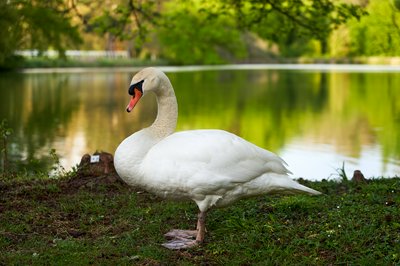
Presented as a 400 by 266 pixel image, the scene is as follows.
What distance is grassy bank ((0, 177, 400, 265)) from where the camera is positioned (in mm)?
4949

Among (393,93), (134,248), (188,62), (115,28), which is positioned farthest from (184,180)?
(188,62)

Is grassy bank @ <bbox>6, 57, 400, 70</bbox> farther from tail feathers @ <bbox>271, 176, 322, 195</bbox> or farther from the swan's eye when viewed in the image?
tail feathers @ <bbox>271, 176, 322, 195</bbox>

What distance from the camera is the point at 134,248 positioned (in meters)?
5.19

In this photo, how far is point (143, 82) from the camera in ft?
18.4

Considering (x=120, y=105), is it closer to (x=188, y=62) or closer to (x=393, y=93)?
(x=393, y=93)

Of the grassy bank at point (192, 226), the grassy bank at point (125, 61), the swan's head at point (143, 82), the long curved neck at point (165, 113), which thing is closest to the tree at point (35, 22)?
the grassy bank at point (192, 226)

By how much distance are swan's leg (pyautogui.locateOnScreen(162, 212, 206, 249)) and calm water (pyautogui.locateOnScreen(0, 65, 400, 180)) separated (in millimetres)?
4248

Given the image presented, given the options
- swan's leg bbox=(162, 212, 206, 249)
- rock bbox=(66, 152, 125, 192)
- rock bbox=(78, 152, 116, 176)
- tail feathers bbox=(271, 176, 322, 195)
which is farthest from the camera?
rock bbox=(78, 152, 116, 176)

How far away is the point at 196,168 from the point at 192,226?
3.84 feet

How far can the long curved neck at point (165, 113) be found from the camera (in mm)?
5789

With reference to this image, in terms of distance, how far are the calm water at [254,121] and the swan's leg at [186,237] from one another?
4248mm

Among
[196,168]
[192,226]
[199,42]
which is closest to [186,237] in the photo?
[192,226]

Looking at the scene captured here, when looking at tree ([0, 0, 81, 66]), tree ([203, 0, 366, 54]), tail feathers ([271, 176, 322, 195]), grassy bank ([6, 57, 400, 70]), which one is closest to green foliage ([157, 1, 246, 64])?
grassy bank ([6, 57, 400, 70])

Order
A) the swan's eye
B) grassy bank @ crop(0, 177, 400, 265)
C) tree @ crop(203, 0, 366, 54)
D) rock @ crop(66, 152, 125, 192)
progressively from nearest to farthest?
grassy bank @ crop(0, 177, 400, 265) → the swan's eye → rock @ crop(66, 152, 125, 192) → tree @ crop(203, 0, 366, 54)
